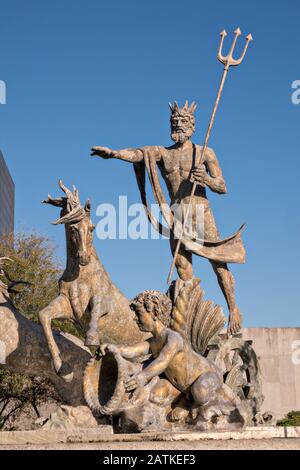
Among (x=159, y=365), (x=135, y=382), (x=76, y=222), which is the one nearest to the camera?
(x=135, y=382)

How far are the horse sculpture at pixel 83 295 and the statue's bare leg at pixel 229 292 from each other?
59.5 inches

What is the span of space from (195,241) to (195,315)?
144 cm

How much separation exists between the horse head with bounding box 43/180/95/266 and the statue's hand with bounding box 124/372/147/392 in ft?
7.52

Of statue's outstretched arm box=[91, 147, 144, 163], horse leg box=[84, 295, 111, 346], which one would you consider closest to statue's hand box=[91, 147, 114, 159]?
statue's outstretched arm box=[91, 147, 144, 163]

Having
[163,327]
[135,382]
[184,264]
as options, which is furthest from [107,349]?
[184,264]

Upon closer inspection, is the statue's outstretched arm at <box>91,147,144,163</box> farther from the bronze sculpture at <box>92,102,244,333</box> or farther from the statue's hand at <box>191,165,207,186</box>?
the statue's hand at <box>191,165,207,186</box>

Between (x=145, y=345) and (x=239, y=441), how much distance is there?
1744 mm

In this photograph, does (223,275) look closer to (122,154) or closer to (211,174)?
(211,174)

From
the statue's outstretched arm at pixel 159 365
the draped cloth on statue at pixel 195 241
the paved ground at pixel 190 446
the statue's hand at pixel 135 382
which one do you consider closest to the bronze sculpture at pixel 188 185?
the draped cloth on statue at pixel 195 241

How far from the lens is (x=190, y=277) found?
10297 millimetres

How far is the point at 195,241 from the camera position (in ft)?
34.0

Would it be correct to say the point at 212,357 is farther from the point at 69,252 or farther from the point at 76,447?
the point at 76,447

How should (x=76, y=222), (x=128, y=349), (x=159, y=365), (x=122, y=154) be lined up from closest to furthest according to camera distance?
(x=159, y=365) < (x=128, y=349) < (x=76, y=222) < (x=122, y=154)

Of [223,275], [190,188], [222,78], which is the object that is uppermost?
[222,78]
